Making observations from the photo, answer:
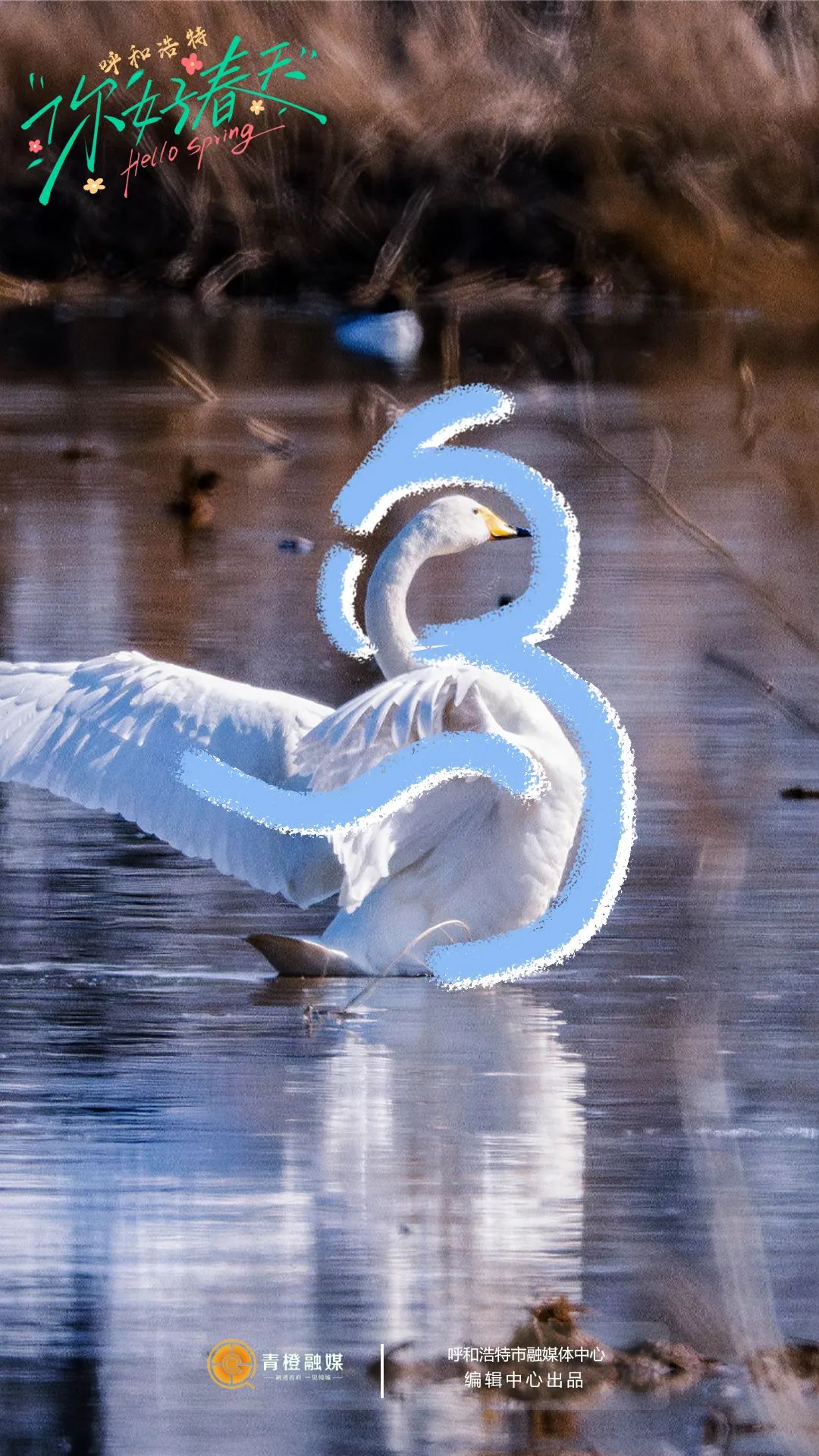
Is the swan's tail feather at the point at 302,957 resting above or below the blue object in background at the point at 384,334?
above

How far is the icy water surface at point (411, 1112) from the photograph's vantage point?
107 inches

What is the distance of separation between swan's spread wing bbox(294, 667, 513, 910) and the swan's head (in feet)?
1.41

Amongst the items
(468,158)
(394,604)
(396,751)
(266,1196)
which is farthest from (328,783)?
(468,158)

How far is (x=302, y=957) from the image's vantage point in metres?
3.67

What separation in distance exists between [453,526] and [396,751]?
649 millimetres

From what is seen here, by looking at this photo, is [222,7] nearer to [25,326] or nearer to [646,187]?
[646,187]

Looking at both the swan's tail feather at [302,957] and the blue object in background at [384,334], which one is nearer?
the swan's tail feather at [302,957]

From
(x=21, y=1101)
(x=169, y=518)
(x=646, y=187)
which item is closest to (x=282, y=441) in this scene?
(x=169, y=518)

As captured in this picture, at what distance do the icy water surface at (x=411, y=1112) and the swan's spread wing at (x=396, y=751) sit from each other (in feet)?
0.62

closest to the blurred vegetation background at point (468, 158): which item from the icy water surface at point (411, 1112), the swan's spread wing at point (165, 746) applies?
the icy water surface at point (411, 1112)

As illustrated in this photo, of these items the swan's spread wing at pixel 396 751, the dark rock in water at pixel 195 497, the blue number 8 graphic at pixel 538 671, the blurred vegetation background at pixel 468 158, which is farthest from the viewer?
the dark rock in water at pixel 195 497

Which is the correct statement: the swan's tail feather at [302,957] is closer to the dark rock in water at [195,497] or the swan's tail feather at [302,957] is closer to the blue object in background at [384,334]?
the dark rock in water at [195,497]

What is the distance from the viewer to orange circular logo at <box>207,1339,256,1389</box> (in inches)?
107

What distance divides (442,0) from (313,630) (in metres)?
1.25
